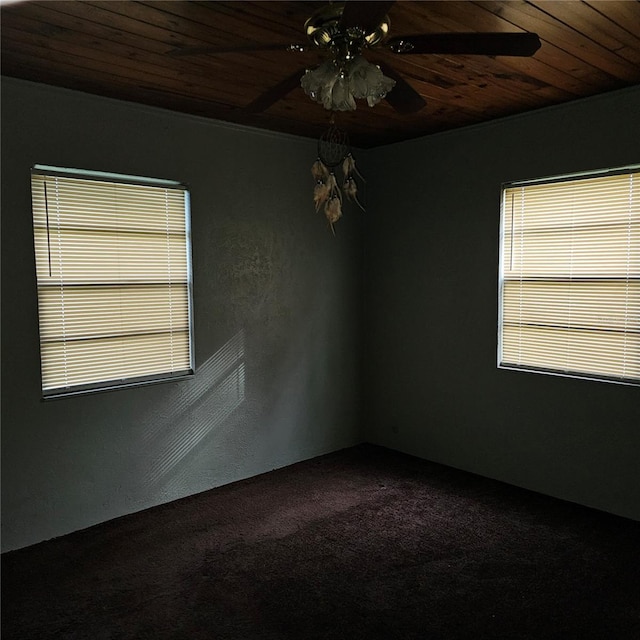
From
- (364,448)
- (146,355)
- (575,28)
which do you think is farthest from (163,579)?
(575,28)

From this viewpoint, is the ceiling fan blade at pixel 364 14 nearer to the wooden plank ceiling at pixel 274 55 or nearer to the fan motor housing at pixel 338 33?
the fan motor housing at pixel 338 33

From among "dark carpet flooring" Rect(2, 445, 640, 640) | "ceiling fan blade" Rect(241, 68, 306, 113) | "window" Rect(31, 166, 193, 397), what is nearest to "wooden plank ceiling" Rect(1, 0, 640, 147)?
"ceiling fan blade" Rect(241, 68, 306, 113)

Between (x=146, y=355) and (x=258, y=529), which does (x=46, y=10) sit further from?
(x=258, y=529)

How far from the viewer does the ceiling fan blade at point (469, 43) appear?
1695 mm

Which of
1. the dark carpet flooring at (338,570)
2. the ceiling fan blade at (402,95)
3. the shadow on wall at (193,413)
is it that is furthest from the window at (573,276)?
the shadow on wall at (193,413)

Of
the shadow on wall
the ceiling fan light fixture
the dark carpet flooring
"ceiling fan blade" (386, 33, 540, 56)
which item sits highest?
"ceiling fan blade" (386, 33, 540, 56)

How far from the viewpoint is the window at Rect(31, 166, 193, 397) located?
3.21 metres

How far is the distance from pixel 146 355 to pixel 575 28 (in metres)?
3.01

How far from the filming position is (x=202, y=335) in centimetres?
389

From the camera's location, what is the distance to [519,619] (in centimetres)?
249

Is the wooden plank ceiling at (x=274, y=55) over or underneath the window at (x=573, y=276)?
over

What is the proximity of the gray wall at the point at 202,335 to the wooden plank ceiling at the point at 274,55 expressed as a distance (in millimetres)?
275

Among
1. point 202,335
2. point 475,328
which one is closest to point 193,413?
point 202,335

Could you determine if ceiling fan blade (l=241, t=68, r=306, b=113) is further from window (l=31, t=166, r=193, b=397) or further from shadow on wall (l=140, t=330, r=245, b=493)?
shadow on wall (l=140, t=330, r=245, b=493)
